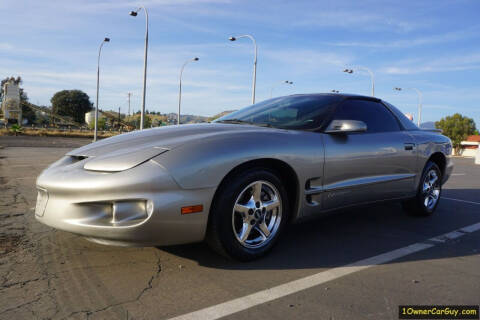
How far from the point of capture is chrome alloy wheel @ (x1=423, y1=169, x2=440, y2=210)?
4547mm

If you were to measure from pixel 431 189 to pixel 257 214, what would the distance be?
9.55 ft

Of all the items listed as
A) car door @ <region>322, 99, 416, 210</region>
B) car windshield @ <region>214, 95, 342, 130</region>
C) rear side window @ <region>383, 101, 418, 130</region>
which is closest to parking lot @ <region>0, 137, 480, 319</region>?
car door @ <region>322, 99, 416, 210</region>

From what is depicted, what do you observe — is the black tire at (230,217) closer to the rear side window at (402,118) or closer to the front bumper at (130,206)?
the front bumper at (130,206)

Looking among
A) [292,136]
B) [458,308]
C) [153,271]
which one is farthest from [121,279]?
[458,308]

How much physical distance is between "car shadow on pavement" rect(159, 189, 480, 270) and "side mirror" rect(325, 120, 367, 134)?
764 millimetres

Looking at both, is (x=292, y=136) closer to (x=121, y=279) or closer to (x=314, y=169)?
(x=314, y=169)

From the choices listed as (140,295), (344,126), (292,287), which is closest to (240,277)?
(292,287)

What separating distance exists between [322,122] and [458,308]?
177cm

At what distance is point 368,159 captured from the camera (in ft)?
11.6

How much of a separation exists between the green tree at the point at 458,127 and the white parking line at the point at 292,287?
69.7 metres

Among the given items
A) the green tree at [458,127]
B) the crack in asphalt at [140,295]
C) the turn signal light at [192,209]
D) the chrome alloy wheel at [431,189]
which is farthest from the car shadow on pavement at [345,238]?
the green tree at [458,127]

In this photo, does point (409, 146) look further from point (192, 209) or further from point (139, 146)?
point (139, 146)

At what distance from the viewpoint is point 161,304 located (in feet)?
6.89

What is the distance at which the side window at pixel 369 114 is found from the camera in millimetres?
3707
